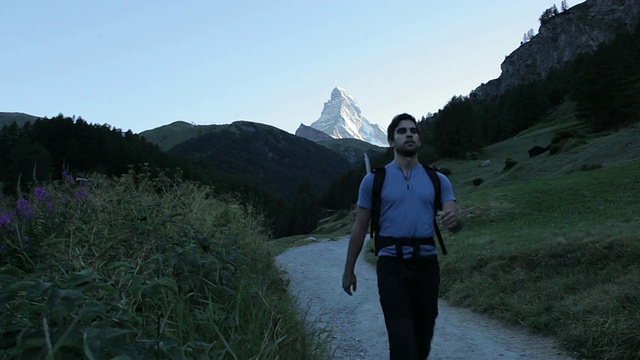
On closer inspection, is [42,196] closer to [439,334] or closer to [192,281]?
[192,281]

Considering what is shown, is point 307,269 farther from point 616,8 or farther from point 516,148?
point 616,8

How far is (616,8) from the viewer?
14362 cm

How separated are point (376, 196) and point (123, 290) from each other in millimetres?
2213

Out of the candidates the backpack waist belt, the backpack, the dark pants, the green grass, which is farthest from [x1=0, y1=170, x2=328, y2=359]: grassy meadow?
the green grass

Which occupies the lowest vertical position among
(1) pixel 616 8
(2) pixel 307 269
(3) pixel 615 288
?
(2) pixel 307 269

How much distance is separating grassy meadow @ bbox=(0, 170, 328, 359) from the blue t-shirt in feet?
4.23

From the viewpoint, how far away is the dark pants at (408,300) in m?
3.57

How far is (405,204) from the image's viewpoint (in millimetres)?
3781

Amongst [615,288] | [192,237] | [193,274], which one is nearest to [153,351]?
[193,274]

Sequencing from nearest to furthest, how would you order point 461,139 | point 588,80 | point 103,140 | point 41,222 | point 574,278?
point 41,222
point 574,278
point 588,80
point 461,139
point 103,140

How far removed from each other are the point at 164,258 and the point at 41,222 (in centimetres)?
170

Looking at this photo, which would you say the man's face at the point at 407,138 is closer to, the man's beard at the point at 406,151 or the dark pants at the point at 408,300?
the man's beard at the point at 406,151

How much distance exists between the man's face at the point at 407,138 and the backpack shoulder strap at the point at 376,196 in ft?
0.85

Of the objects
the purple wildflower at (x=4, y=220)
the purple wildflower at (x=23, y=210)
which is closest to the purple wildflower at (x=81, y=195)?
the purple wildflower at (x=23, y=210)
